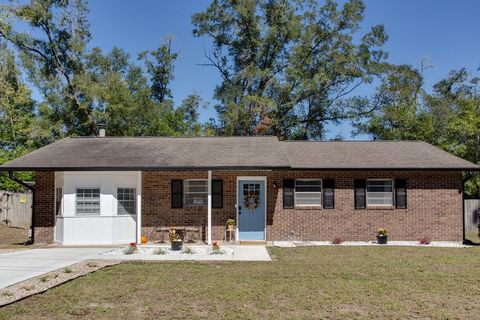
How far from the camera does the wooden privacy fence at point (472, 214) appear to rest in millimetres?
20984

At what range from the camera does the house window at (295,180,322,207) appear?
54.6ft

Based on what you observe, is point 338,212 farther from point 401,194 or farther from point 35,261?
point 35,261

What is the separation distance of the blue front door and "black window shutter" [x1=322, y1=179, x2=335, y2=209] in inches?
85.0

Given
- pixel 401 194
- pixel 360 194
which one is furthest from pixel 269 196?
pixel 401 194

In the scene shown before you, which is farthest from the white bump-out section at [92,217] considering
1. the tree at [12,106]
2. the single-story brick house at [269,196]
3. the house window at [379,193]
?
the tree at [12,106]

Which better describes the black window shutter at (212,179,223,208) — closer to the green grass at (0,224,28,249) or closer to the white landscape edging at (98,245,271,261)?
the white landscape edging at (98,245,271,261)

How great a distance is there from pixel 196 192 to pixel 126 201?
2.43 meters

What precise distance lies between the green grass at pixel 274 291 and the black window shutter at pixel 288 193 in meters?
3.74

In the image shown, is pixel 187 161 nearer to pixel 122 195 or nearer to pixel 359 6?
pixel 122 195

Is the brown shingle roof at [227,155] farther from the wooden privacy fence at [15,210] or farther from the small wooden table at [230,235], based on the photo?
the wooden privacy fence at [15,210]

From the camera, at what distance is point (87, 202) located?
52.0ft

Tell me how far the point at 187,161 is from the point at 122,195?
254cm

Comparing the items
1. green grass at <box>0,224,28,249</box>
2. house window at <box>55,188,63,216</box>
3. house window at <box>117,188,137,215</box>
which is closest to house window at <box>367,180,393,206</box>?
house window at <box>117,188,137,215</box>

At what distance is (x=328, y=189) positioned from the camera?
54.5 ft
